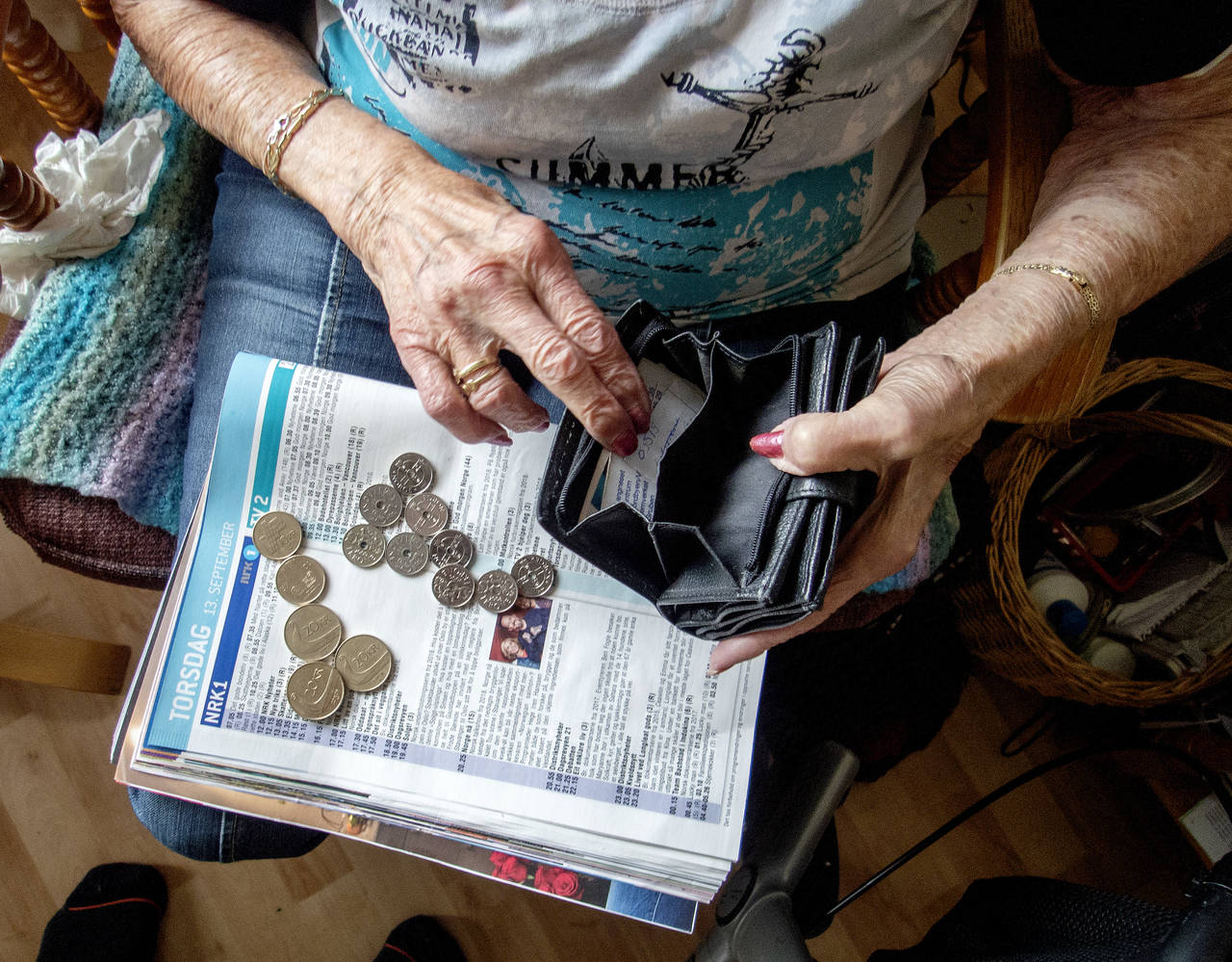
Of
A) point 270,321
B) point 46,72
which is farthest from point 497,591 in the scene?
point 46,72

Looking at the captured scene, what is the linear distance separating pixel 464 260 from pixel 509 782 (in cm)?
47

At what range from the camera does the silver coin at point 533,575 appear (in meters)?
0.76

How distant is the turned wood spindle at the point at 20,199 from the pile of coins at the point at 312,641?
387 millimetres

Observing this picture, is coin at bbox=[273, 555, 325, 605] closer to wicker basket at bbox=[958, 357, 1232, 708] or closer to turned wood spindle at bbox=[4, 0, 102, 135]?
turned wood spindle at bbox=[4, 0, 102, 135]

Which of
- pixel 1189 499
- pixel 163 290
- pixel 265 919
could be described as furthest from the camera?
pixel 265 919

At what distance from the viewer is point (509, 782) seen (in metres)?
0.73

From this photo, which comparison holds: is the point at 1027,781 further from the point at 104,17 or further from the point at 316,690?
the point at 104,17

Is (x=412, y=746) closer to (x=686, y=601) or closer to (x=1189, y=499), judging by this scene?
(x=686, y=601)

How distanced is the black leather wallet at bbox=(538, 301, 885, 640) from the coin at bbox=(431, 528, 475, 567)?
150 millimetres

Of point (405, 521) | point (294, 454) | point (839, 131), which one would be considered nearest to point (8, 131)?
point (294, 454)

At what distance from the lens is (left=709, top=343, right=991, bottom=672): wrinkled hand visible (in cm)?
52

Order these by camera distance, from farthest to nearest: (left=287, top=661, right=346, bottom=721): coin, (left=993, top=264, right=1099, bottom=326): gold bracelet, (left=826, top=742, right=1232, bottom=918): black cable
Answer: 1. (left=826, top=742, right=1232, bottom=918): black cable
2. (left=287, top=661, right=346, bottom=721): coin
3. (left=993, top=264, right=1099, bottom=326): gold bracelet

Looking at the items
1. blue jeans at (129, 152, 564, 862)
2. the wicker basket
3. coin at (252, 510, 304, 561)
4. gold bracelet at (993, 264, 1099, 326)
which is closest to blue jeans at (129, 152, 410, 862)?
blue jeans at (129, 152, 564, 862)

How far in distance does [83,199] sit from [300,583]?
47 cm
